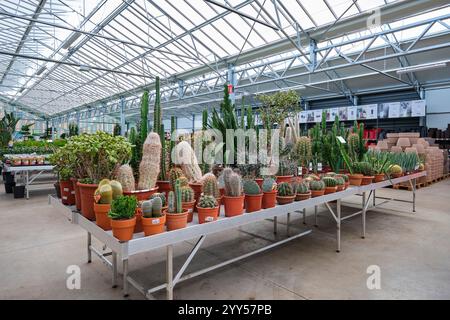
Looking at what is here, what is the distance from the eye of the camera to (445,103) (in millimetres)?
10211

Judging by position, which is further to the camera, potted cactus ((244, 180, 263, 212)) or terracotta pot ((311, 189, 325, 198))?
terracotta pot ((311, 189, 325, 198))

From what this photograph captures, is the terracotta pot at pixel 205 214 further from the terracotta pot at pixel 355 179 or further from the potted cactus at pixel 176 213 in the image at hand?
the terracotta pot at pixel 355 179

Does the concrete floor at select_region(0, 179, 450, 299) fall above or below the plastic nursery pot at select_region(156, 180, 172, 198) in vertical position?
below

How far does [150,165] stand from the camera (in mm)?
2018

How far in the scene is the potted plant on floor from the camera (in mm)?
1569

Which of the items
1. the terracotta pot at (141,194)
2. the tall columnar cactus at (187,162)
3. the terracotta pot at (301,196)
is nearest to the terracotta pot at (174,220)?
the terracotta pot at (141,194)

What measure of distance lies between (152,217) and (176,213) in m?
0.15

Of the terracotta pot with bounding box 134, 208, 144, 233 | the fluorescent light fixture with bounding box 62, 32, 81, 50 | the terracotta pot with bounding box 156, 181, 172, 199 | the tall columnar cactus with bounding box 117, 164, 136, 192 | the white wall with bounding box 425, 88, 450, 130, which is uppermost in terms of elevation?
the fluorescent light fixture with bounding box 62, 32, 81, 50

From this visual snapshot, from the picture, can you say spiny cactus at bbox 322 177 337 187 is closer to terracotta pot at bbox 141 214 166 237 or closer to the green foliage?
terracotta pot at bbox 141 214 166 237

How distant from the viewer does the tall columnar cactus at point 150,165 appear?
6.59ft

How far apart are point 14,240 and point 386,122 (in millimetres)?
12515

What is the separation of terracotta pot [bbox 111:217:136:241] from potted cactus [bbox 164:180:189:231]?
0.71ft

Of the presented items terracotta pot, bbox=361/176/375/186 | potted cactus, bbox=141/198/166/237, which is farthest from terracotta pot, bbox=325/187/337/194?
potted cactus, bbox=141/198/166/237
